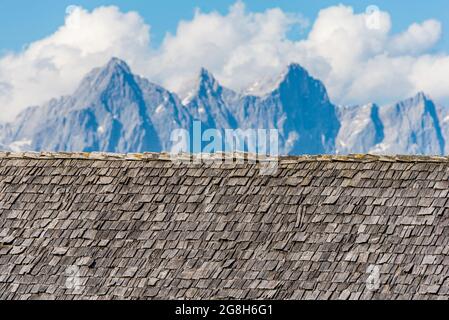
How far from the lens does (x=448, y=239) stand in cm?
2009

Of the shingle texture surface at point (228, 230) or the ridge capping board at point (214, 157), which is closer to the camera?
the shingle texture surface at point (228, 230)

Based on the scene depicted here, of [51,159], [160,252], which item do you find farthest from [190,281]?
[51,159]

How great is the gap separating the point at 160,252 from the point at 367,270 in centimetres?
419

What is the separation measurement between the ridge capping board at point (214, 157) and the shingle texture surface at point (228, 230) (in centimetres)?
5

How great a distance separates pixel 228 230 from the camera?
2145cm

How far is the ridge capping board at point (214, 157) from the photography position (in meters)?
22.1

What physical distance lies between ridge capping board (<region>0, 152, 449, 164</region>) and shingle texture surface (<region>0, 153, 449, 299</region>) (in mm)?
51

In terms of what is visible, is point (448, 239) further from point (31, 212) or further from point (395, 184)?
point (31, 212)

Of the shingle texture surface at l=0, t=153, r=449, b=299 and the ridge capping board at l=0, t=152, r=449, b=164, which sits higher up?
the ridge capping board at l=0, t=152, r=449, b=164

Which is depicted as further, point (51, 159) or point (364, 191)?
point (51, 159)

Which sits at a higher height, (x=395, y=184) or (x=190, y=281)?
(x=395, y=184)

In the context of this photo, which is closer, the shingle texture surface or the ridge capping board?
the shingle texture surface

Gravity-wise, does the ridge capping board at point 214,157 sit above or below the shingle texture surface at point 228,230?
above

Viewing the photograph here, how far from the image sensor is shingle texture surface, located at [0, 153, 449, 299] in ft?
65.7
